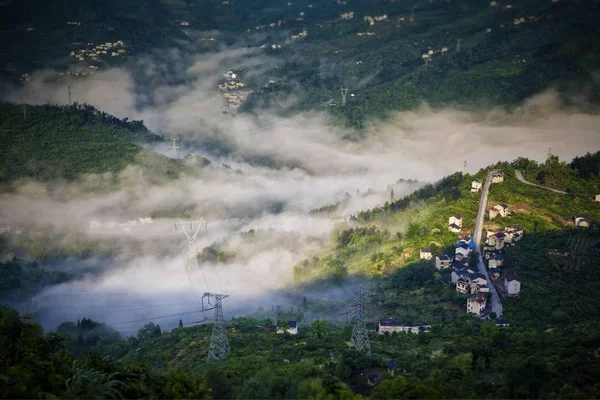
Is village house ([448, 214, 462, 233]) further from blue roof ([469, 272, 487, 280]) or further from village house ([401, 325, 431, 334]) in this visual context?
village house ([401, 325, 431, 334])

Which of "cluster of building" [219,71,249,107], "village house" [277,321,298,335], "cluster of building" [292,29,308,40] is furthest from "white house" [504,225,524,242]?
"cluster of building" [292,29,308,40]

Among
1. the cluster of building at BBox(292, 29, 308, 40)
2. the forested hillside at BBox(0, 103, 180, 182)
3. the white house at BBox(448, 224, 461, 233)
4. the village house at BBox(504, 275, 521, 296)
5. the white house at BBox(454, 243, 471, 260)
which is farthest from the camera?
the cluster of building at BBox(292, 29, 308, 40)

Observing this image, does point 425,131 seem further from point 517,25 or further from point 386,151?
point 517,25

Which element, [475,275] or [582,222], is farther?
[582,222]

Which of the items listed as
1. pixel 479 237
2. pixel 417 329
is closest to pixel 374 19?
pixel 479 237

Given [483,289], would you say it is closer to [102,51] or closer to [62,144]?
[62,144]

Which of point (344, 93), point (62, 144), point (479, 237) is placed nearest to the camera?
point (479, 237)

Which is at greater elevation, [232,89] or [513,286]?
[232,89]

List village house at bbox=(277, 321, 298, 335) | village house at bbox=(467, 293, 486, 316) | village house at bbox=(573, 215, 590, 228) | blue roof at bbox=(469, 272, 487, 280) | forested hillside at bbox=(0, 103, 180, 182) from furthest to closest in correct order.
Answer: forested hillside at bbox=(0, 103, 180, 182)
village house at bbox=(573, 215, 590, 228)
blue roof at bbox=(469, 272, 487, 280)
village house at bbox=(467, 293, 486, 316)
village house at bbox=(277, 321, 298, 335)
